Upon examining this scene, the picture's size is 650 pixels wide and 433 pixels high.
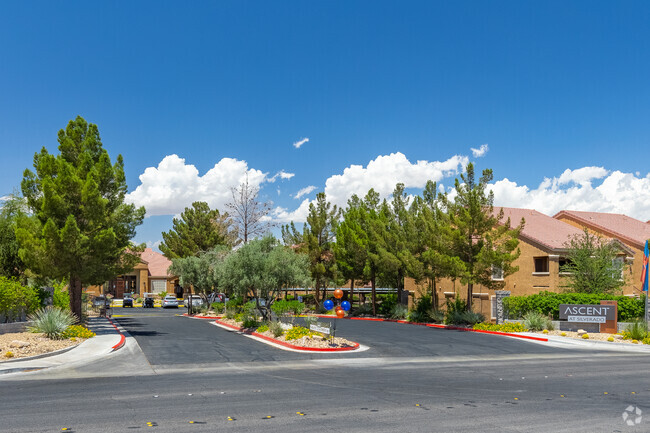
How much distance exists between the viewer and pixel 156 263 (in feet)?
300

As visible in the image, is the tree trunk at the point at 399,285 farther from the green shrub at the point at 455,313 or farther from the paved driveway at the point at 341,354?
the paved driveway at the point at 341,354

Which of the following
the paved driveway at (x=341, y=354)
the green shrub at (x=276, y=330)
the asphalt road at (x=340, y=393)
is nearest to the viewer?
the asphalt road at (x=340, y=393)

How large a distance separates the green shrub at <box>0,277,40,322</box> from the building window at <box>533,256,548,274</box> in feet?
111

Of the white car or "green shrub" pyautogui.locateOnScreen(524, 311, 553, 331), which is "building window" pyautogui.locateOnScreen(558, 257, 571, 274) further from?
the white car

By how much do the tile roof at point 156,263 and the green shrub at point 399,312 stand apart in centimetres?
5082

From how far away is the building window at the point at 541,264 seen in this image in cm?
4125

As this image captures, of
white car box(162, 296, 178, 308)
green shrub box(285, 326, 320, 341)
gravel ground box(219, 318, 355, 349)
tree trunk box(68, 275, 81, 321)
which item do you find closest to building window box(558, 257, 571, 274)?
gravel ground box(219, 318, 355, 349)

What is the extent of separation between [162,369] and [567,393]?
1161 cm

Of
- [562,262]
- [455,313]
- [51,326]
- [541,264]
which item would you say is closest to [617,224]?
[562,262]

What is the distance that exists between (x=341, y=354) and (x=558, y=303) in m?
16.7

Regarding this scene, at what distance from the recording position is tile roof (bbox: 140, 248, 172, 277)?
8738 cm

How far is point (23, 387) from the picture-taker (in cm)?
1350

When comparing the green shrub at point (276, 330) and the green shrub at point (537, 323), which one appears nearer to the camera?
the green shrub at point (276, 330)

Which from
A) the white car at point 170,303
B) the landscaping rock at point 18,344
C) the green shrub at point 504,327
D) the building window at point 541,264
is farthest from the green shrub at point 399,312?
the white car at point 170,303
